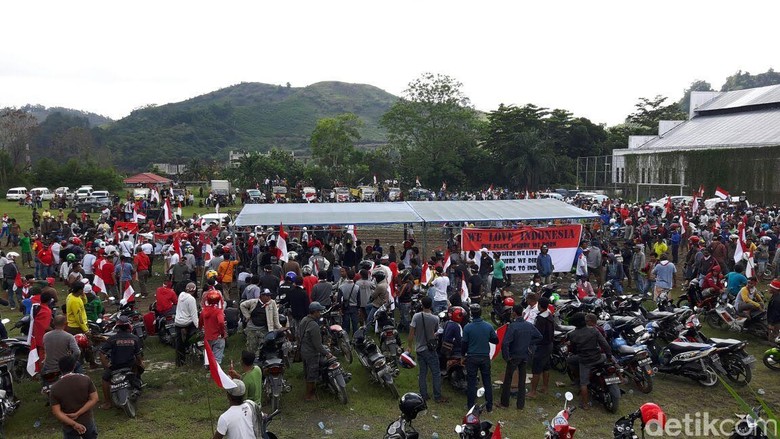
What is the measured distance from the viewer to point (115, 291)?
1528cm

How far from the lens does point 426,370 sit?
28.2ft

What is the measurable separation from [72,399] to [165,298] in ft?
15.7

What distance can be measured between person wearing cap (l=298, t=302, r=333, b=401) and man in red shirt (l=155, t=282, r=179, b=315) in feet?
11.9

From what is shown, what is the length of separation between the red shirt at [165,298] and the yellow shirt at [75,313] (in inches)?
60.9

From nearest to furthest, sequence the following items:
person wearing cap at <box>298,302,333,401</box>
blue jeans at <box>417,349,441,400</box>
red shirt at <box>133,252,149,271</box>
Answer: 1. person wearing cap at <box>298,302,333,401</box>
2. blue jeans at <box>417,349,441,400</box>
3. red shirt at <box>133,252,149,271</box>

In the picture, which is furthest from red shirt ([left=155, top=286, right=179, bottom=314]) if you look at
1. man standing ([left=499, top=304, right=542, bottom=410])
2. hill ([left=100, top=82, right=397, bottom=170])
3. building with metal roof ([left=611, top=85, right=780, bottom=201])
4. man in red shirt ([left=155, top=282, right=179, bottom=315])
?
hill ([left=100, top=82, right=397, bottom=170])

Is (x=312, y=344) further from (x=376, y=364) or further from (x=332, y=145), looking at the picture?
(x=332, y=145)

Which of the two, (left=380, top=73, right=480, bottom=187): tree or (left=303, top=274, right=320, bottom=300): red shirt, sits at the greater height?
(left=380, top=73, right=480, bottom=187): tree

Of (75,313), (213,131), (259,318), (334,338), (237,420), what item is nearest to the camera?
(237,420)

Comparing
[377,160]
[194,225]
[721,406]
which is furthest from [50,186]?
[721,406]

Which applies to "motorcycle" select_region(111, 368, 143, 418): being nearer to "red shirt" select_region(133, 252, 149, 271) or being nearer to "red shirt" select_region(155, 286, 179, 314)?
"red shirt" select_region(155, 286, 179, 314)

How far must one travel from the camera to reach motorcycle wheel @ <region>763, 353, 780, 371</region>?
1001 centimetres

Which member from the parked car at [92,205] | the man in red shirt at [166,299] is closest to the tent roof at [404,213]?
the man in red shirt at [166,299]

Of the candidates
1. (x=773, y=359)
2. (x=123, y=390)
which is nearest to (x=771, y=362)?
(x=773, y=359)
